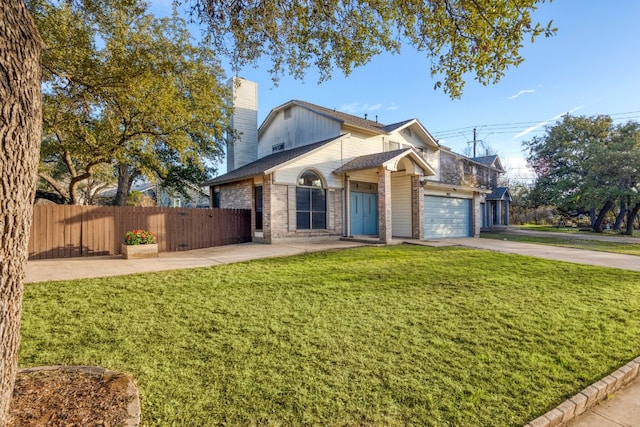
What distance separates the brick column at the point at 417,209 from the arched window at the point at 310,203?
13.6 feet

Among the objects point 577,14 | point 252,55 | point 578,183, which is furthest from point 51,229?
point 578,183

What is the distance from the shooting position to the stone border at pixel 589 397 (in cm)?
238

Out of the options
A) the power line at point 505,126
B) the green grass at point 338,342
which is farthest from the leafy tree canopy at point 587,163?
the green grass at point 338,342

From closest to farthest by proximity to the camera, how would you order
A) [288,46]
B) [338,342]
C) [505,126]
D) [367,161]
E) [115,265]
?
[338,342] → [288,46] → [115,265] → [367,161] → [505,126]

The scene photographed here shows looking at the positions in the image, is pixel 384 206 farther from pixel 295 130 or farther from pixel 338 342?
pixel 338 342

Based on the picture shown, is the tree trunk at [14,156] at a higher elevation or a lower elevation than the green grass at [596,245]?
higher

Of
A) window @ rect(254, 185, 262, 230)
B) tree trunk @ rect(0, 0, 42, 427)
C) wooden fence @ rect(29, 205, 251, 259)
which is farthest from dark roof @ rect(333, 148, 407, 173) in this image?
tree trunk @ rect(0, 0, 42, 427)

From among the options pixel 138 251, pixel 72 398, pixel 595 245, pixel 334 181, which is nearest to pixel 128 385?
pixel 72 398

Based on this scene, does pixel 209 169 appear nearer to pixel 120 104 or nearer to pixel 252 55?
pixel 120 104

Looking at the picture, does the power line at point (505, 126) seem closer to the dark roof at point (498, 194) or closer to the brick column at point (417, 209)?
the dark roof at point (498, 194)

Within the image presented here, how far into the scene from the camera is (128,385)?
96.0 inches

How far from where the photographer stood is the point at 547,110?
25594 millimetres

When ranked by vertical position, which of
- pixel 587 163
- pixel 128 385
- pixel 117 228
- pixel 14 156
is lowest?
pixel 128 385

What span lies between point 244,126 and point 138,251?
36.9ft
